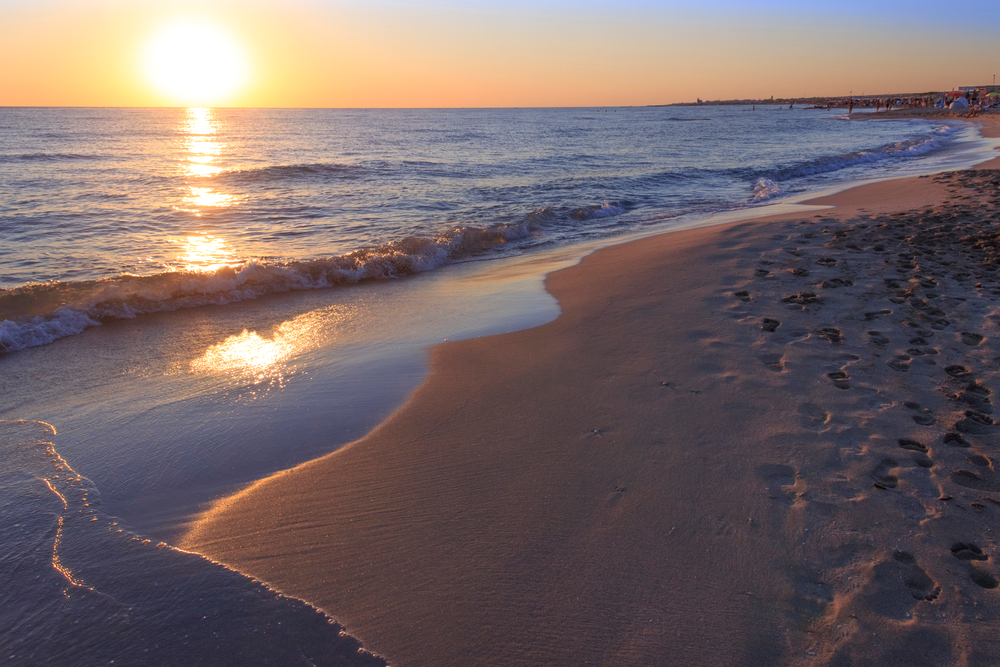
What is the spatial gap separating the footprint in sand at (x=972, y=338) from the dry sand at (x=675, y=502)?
0.02 meters

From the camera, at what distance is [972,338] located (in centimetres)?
446

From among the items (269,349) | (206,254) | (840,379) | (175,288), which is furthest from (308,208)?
(840,379)

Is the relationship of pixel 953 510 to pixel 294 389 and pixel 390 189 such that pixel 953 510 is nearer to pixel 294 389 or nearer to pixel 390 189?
pixel 294 389

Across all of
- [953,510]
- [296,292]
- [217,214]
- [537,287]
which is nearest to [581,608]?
[953,510]

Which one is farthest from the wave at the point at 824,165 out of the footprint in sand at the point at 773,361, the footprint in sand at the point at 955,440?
the footprint in sand at the point at 955,440

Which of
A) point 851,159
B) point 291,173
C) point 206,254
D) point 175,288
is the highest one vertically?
point 291,173

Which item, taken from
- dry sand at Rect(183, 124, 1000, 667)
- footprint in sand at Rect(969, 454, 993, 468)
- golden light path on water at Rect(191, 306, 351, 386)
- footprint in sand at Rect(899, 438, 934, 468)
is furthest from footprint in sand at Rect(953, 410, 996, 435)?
golden light path on water at Rect(191, 306, 351, 386)

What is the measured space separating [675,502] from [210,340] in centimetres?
500

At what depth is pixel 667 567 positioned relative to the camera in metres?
2.48

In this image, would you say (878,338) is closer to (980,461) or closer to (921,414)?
(921,414)

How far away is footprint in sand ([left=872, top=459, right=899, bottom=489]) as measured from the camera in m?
2.91

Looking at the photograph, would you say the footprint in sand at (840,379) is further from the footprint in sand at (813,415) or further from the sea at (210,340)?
the sea at (210,340)

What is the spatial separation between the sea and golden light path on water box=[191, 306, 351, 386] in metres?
0.03

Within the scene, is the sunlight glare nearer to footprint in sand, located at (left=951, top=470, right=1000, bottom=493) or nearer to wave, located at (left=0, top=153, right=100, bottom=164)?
footprint in sand, located at (left=951, top=470, right=1000, bottom=493)
